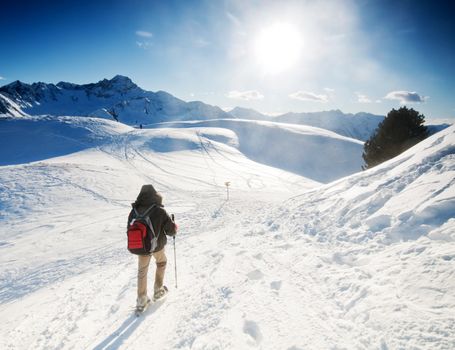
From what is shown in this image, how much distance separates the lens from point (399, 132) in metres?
22.8

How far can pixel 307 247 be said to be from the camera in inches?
262

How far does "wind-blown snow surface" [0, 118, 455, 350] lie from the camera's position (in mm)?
3672

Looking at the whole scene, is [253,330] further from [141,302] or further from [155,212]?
[155,212]

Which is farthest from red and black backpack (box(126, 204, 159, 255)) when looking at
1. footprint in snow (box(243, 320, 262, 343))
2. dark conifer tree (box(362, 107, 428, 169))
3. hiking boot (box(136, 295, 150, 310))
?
dark conifer tree (box(362, 107, 428, 169))

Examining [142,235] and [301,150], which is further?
[301,150]

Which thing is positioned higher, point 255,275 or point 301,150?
point 301,150

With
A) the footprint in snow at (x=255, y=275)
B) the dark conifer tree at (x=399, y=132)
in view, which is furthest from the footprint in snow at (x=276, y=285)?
the dark conifer tree at (x=399, y=132)

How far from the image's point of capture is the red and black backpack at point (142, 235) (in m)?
4.96

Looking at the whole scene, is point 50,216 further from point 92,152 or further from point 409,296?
point 92,152

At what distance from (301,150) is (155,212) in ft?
169

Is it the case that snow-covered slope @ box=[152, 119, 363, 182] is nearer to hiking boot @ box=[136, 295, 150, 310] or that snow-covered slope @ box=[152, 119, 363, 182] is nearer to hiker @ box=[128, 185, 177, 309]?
hiker @ box=[128, 185, 177, 309]

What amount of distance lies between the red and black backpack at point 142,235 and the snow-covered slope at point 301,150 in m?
39.0

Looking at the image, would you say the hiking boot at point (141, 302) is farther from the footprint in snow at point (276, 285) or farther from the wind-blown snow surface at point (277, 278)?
the footprint in snow at point (276, 285)

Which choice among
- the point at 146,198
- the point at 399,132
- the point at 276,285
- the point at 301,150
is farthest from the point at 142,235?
the point at 301,150
